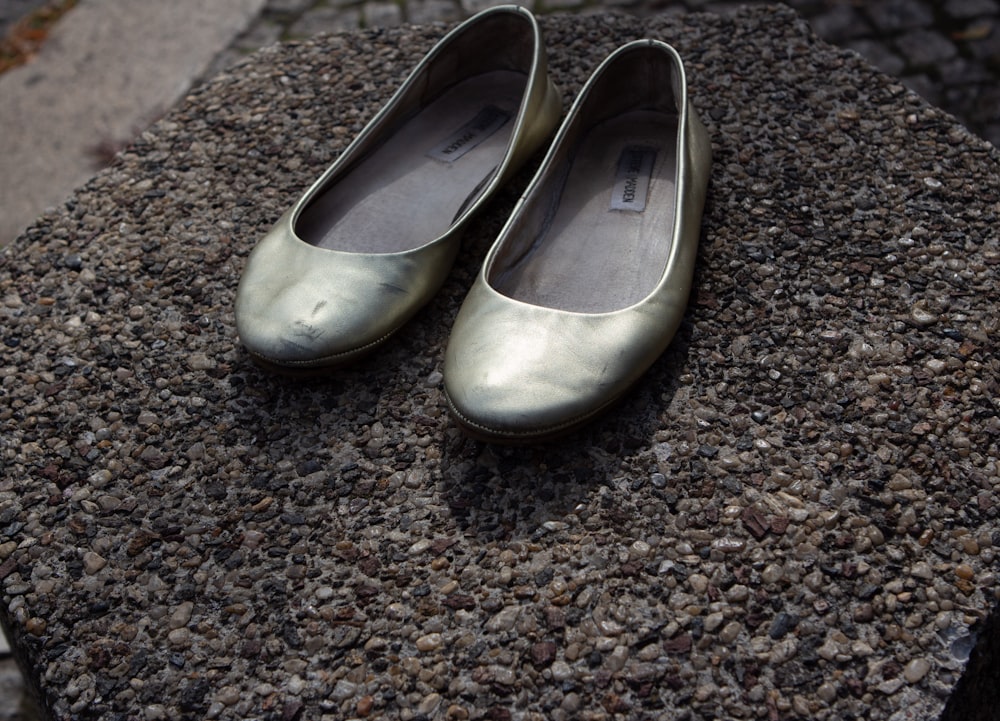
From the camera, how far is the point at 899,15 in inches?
152

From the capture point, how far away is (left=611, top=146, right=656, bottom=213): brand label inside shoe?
7.47 feet

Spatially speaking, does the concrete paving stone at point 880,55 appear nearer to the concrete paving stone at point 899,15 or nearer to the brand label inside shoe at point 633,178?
the concrete paving stone at point 899,15

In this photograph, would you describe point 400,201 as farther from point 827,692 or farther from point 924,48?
point 924,48

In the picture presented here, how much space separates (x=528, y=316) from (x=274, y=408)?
0.58 m

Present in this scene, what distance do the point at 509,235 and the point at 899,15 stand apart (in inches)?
99.9

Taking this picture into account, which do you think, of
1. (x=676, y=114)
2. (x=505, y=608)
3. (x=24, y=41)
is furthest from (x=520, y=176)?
(x=24, y=41)

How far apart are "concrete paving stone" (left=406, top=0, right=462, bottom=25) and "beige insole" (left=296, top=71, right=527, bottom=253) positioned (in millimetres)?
1564

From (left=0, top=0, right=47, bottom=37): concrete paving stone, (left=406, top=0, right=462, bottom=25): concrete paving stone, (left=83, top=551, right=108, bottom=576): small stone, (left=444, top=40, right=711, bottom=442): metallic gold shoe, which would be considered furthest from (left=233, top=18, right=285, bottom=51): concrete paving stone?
(left=83, top=551, right=108, bottom=576): small stone

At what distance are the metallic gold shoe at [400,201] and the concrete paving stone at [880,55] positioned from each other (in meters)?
1.72

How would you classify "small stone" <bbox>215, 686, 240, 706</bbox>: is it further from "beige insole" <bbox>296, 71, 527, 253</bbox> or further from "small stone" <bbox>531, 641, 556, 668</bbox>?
"beige insole" <bbox>296, 71, 527, 253</bbox>

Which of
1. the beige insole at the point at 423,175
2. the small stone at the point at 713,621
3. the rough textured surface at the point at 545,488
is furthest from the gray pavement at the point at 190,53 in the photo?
the small stone at the point at 713,621

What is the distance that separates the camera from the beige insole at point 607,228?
6.85 ft

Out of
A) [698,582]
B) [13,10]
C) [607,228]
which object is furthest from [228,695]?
[13,10]

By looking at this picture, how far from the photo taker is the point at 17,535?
77.0 inches
